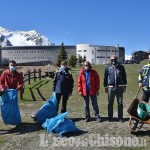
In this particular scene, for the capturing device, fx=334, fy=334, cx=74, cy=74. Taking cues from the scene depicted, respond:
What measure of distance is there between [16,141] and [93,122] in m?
2.56

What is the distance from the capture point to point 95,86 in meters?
9.66

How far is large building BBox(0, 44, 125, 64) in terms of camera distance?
180750 mm

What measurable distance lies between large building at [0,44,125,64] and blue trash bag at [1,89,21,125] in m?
169

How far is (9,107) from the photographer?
29.0 feet

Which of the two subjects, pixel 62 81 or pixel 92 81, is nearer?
pixel 92 81

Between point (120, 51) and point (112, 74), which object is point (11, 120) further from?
point (120, 51)

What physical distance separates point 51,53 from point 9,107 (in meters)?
177

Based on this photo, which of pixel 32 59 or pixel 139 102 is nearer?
pixel 139 102

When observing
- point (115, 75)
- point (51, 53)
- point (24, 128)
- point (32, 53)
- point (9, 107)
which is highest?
point (32, 53)

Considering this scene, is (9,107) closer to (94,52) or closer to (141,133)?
(141,133)

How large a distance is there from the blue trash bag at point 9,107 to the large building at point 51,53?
555 ft

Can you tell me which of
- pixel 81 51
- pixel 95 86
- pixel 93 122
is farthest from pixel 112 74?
pixel 81 51

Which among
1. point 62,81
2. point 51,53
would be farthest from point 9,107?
point 51,53

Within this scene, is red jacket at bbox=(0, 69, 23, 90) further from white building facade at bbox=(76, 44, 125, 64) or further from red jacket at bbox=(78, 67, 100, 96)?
white building facade at bbox=(76, 44, 125, 64)
